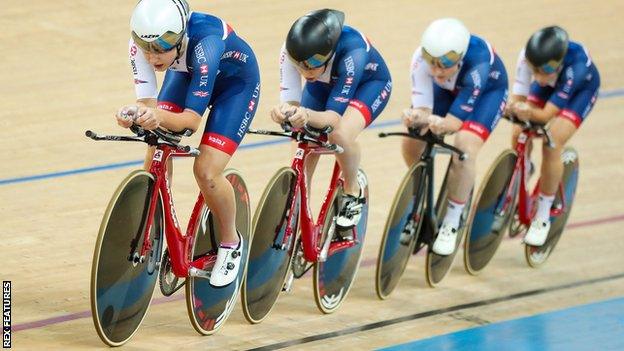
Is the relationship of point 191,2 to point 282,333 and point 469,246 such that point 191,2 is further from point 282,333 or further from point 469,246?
point 282,333

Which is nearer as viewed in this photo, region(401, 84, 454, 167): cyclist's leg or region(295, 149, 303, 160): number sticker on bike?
region(295, 149, 303, 160): number sticker on bike

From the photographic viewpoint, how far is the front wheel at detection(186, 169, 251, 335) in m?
5.33

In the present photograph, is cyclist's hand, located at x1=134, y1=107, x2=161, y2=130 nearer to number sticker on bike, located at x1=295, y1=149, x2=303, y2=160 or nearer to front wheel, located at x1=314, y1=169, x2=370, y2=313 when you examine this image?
number sticker on bike, located at x1=295, y1=149, x2=303, y2=160

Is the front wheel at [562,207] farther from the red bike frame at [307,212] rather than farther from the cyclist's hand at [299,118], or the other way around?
the cyclist's hand at [299,118]

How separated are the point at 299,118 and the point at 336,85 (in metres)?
0.42

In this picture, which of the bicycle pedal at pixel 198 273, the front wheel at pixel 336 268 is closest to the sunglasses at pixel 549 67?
the front wheel at pixel 336 268

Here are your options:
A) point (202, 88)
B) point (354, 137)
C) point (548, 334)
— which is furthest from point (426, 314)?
point (202, 88)

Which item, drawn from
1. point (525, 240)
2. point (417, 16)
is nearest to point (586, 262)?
point (525, 240)

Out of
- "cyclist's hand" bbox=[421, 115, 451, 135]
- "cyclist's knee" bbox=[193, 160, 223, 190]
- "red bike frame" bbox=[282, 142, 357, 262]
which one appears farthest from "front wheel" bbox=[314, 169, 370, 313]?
"cyclist's knee" bbox=[193, 160, 223, 190]

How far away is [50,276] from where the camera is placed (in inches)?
235

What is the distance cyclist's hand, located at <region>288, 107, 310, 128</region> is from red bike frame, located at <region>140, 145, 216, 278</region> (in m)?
0.46

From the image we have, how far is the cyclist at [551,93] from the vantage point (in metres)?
6.55

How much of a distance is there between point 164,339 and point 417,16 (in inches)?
225

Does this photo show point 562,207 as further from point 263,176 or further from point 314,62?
point 314,62
